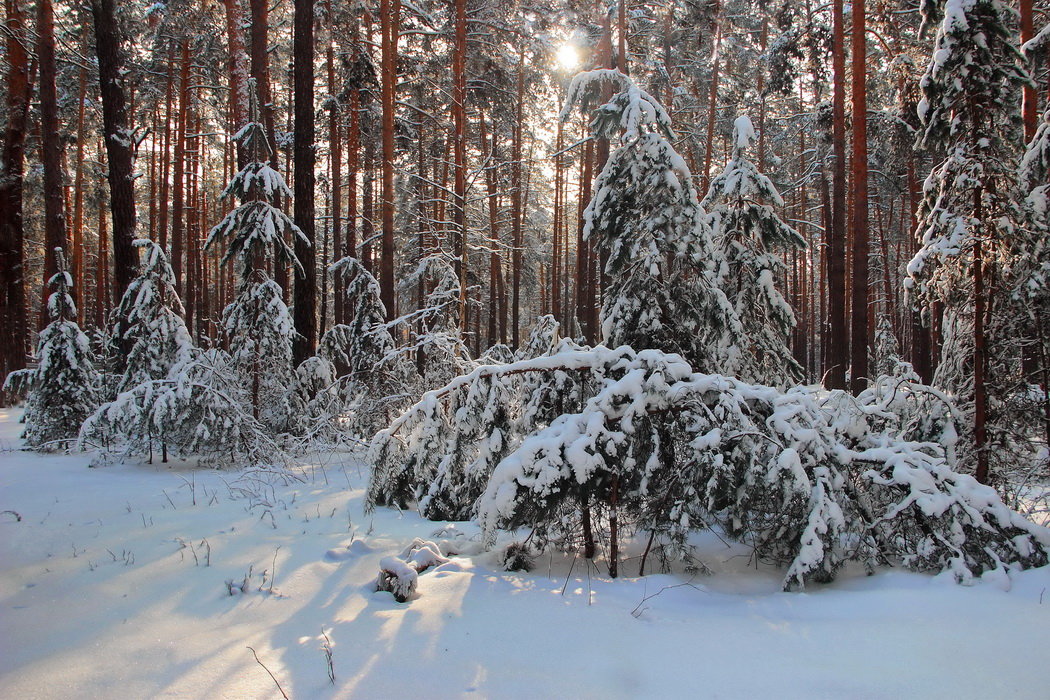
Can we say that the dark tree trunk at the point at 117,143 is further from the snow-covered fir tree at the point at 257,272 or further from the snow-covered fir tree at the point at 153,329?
the snow-covered fir tree at the point at 257,272

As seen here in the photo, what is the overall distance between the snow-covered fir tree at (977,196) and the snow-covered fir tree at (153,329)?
31.0 feet

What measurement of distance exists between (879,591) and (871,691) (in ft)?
3.88

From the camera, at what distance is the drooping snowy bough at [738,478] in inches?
147

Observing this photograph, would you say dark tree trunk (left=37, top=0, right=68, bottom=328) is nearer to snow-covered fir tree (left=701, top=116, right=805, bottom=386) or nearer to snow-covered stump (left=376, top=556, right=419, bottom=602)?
snow-covered stump (left=376, top=556, right=419, bottom=602)

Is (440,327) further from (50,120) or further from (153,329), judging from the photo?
(50,120)

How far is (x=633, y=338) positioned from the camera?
602cm

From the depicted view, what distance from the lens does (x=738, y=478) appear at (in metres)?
3.94

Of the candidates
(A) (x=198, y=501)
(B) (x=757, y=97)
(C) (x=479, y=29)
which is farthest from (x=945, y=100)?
Answer: (B) (x=757, y=97)

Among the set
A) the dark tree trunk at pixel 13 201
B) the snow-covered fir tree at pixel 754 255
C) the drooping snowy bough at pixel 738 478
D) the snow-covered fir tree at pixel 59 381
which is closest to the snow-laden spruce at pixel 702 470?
the drooping snowy bough at pixel 738 478

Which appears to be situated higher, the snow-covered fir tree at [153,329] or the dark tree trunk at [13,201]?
the dark tree trunk at [13,201]

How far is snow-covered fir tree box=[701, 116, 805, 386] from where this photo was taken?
7.41m

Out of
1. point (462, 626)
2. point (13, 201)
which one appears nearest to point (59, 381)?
point (462, 626)

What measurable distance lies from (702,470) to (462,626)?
1.84 meters

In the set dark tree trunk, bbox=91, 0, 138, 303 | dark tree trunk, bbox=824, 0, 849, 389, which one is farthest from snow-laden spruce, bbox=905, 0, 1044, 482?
dark tree trunk, bbox=91, 0, 138, 303
